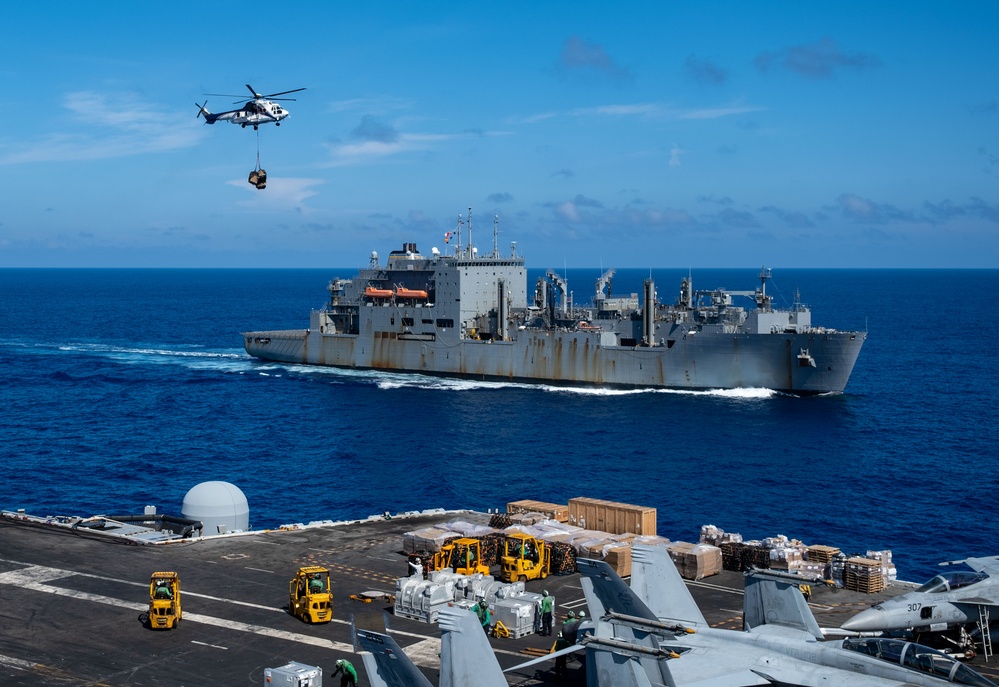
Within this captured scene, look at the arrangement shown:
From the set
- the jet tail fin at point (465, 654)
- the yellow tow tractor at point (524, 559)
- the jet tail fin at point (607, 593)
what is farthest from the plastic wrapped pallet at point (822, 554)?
the jet tail fin at point (465, 654)

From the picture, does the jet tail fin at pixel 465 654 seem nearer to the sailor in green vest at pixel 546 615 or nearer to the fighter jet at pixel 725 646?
the fighter jet at pixel 725 646

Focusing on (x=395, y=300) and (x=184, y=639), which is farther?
(x=395, y=300)

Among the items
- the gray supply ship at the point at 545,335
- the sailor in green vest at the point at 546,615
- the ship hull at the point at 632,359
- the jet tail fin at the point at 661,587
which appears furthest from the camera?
the gray supply ship at the point at 545,335

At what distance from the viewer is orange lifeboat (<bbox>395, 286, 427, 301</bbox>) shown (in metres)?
96.4

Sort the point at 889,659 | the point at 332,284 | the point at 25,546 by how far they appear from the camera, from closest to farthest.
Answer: the point at 889,659, the point at 25,546, the point at 332,284

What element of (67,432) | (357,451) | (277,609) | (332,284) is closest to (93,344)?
(332,284)

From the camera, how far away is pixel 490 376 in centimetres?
9281

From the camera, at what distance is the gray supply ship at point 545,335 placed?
266ft

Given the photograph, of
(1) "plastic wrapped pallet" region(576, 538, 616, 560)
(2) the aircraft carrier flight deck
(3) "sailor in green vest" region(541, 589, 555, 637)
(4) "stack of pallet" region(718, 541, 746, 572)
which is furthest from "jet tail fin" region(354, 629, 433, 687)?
(4) "stack of pallet" region(718, 541, 746, 572)

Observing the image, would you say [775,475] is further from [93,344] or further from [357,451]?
[93,344]

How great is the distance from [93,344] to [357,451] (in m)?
69.4

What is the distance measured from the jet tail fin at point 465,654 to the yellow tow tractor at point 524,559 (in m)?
Result: 13.0

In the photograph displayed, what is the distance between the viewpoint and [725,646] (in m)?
22.6

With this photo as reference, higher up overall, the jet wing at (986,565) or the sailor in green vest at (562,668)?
the jet wing at (986,565)
